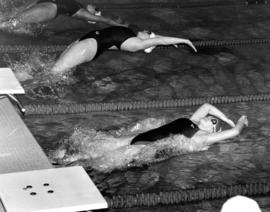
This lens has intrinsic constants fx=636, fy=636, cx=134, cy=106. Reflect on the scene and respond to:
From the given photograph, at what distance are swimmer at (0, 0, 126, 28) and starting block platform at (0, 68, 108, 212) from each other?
148 inches

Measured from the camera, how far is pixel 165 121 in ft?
18.7

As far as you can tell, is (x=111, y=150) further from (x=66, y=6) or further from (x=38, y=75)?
(x=66, y=6)

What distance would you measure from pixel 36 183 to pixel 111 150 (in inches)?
70.4

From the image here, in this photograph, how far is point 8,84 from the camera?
14.4 ft

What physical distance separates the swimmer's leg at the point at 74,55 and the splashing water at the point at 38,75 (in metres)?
0.09

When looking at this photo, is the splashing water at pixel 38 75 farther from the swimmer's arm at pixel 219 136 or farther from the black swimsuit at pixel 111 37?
the swimmer's arm at pixel 219 136

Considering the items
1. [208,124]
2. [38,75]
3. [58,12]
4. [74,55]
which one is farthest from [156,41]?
[58,12]

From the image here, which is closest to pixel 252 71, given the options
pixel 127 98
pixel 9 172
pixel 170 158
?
pixel 127 98

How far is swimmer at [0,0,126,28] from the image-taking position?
763cm

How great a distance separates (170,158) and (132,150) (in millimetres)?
313

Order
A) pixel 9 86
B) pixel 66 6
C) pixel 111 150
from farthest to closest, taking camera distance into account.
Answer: pixel 66 6
pixel 111 150
pixel 9 86

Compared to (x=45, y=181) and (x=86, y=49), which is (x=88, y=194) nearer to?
(x=45, y=181)

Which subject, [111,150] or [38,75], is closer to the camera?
[111,150]

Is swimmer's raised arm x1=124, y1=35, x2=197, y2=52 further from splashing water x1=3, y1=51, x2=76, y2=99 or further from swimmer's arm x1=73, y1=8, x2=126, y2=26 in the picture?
swimmer's arm x1=73, y1=8, x2=126, y2=26
